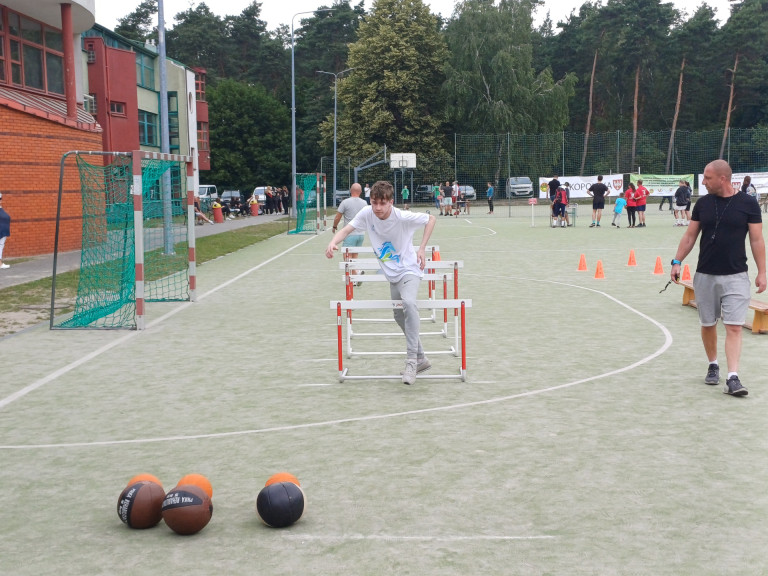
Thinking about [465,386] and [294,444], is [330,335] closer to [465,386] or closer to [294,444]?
[465,386]

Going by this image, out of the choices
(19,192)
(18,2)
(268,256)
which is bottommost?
(268,256)

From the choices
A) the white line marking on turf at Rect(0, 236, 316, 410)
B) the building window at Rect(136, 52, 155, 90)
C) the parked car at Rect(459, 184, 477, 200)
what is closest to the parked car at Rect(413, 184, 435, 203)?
the parked car at Rect(459, 184, 477, 200)

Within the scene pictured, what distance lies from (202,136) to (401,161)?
20.0m

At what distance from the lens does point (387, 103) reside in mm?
73938

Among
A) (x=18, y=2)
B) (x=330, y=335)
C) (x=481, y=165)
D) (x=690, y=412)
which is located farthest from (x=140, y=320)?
(x=481, y=165)

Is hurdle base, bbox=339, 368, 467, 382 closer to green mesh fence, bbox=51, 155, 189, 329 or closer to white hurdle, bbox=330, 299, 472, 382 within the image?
white hurdle, bbox=330, 299, 472, 382

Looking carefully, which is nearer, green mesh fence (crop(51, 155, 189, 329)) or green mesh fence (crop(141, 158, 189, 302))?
green mesh fence (crop(51, 155, 189, 329))

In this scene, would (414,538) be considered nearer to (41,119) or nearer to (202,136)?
(41,119)

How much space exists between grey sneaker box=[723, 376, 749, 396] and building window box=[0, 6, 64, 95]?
23.1 metres

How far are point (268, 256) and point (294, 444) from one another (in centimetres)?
1856

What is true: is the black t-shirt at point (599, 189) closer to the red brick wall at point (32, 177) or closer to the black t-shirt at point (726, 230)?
the red brick wall at point (32, 177)

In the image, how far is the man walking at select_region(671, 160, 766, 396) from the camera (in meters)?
7.95

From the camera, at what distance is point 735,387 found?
7902 mm

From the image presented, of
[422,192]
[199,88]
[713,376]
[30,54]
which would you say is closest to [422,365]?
[713,376]
